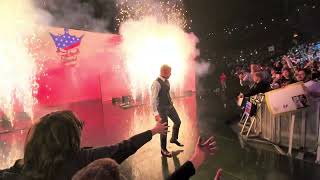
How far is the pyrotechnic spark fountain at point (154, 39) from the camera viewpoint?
11.5 meters

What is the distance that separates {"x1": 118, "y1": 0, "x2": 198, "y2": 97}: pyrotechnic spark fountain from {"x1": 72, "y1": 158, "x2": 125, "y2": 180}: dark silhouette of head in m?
10.3

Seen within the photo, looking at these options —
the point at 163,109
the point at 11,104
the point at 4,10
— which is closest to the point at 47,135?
the point at 163,109

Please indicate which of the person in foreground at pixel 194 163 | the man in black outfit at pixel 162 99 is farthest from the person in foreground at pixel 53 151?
the man in black outfit at pixel 162 99

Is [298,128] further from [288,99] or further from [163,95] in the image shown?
[163,95]

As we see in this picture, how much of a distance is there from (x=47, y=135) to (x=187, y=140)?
4.78 m

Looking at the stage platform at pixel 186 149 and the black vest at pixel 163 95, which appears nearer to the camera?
the stage platform at pixel 186 149

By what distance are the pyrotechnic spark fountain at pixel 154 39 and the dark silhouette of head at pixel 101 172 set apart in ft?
33.9

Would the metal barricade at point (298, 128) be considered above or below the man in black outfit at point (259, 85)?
below

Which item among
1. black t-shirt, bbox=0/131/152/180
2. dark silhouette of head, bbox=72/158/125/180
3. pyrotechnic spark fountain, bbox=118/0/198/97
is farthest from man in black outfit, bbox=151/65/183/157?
pyrotechnic spark fountain, bbox=118/0/198/97

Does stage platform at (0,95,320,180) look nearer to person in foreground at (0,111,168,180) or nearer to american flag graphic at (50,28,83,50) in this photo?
american flag graphic at (50,28,83,50)

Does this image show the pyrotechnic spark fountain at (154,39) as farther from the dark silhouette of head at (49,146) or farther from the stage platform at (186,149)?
the dark silhouette of head at (49,146)

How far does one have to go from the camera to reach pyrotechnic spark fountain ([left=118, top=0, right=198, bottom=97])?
1147 centimetres

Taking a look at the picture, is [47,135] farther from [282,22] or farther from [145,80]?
[282,22]

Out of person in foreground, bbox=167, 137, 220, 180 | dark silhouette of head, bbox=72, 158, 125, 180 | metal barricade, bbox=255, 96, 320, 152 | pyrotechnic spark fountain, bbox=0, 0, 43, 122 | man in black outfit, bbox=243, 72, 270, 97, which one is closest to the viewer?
dark silhouette of head, bbox=72, 158, 125, 180
